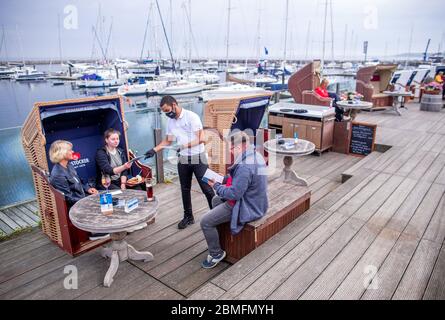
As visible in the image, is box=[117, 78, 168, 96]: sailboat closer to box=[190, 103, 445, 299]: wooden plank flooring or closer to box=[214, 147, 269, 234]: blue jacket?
box=[190, 103, 445, 299]: wooden plank flooring

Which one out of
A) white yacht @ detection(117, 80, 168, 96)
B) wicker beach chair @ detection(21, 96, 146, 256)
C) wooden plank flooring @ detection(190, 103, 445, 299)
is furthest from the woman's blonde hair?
white yacht @ detection(117, 80, 168, 96)

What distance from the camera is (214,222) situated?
10.6 feet

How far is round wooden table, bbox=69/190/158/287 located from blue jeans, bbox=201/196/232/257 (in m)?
0.55

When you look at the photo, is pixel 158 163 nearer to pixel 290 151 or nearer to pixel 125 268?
pixel 290 151

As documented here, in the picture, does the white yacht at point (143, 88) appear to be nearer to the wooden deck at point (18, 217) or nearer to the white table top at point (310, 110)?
the white table top at point (310, 110)

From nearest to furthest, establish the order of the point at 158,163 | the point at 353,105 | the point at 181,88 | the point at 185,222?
the point at 185,222 < the point at 158,163 < the point at 353,105 < the point at 181,88

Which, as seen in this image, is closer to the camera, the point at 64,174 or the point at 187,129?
the point at 64,174

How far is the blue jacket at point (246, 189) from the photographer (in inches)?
116

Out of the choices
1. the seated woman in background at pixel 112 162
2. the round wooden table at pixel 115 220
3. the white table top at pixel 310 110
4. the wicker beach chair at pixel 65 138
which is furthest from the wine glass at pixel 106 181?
the white table top at pixel 310 110

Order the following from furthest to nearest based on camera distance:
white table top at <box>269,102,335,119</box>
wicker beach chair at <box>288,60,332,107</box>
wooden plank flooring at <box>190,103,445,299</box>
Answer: wicker beach chair at <box>288,60,332,107</box>
white table top at <box>269,102,335,119</box>
wooden plank flooring at <box>190,103,445,299</box>

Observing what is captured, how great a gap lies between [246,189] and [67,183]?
6.63 ft

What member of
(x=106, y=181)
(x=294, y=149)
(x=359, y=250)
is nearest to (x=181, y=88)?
(x=294, y=149)

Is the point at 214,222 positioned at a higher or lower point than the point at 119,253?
higher

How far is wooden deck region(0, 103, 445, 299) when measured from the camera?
2.66 m
